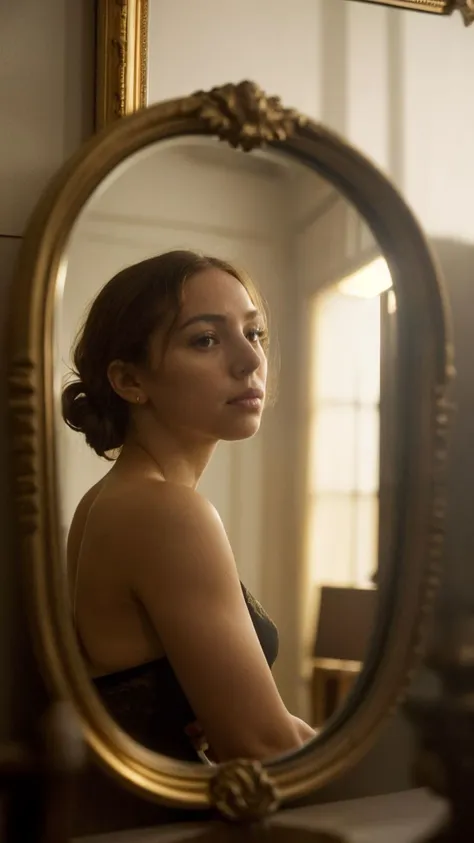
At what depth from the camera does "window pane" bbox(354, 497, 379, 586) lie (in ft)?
2.79

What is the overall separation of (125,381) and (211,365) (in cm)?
8

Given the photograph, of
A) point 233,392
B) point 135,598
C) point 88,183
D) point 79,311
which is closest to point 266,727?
point 135,598

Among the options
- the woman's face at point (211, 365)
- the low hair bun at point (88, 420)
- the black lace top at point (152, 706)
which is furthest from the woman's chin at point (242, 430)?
the black lace top at point (152, 706)

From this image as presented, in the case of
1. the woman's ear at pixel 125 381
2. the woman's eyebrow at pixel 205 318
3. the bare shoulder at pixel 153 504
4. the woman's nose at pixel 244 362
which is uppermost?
the woman's eyebrow at pixel 205 318

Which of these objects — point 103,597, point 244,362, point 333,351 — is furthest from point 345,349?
point 103,597

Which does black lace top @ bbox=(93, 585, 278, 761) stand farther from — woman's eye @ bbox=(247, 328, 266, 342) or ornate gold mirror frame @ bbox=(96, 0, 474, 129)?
ornate gold mirror frame @ bbox=(96, 0, 474, 129)

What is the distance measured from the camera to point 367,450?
0.87m

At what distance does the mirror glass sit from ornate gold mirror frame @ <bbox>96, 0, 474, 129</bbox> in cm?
6

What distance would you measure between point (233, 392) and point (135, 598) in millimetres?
207

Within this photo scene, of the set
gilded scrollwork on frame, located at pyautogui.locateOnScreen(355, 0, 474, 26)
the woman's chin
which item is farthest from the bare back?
gilded scrollwork on frame, located at pyautogui.locateOnScreen(355, 0, 474, 26)

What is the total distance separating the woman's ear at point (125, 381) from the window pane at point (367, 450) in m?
0.23

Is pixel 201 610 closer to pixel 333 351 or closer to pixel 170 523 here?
pixel 170 523

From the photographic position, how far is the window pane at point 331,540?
32.7 inches

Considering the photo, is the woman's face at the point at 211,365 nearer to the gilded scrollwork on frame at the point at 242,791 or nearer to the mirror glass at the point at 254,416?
the mirror glass at the point at 254,416
